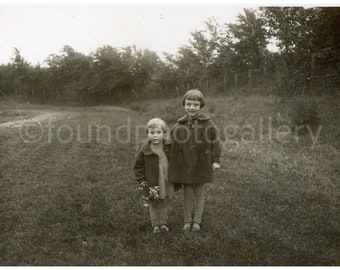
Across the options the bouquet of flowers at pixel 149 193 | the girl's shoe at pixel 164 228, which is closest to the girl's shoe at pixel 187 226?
the girl's shoe at pixel 164 228

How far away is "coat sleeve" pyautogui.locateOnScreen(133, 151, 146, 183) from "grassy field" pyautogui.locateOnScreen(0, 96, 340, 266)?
70 cm

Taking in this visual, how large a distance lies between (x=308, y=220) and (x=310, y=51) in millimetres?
10457

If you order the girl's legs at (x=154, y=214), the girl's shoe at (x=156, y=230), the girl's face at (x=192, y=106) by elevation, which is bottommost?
the girl's shoe at (x=156, y=230)

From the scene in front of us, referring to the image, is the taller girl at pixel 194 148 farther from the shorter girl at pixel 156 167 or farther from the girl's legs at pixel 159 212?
the girl's legs at pixel 159 212

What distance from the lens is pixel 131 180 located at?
7.73 metres

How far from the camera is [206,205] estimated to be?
20.9 ft

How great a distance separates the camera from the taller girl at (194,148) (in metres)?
5.14

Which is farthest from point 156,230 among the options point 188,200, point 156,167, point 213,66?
point 213,66

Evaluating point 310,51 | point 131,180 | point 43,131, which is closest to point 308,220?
point 131,180

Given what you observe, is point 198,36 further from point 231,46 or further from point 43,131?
point 43,131

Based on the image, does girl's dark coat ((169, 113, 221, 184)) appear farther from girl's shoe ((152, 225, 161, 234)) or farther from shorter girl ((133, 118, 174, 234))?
girl's shoe ((152, 225, 161, 234))

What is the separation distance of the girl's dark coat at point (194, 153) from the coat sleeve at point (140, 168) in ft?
1.16

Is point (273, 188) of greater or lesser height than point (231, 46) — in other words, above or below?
below

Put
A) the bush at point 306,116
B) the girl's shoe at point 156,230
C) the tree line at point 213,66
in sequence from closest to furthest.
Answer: the girl's shoe at point 156,230 → the bush at point 306,116 → the tree line at point 213,66
